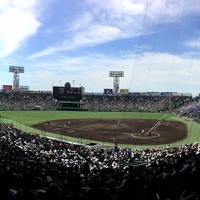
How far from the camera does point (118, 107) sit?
382 feet

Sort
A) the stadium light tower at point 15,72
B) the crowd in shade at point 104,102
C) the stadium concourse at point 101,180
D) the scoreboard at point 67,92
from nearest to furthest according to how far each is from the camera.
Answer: the stadium concourse at point 101,180 → the scoreboard at point 67,92 → the crowd in shade at point 104,102 → the stadium light tower at point 15,72

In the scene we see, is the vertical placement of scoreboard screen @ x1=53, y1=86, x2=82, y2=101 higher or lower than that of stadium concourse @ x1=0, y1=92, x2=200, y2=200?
higher

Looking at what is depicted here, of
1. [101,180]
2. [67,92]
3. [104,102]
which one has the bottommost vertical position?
[104,102]

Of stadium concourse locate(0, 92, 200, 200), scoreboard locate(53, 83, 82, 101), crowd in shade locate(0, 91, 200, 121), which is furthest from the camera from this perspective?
crowd in shade locate(0, 91, 200, 121)

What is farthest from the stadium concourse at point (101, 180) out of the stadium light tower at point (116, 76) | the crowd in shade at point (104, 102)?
the stadium light tower at point (116, 76)

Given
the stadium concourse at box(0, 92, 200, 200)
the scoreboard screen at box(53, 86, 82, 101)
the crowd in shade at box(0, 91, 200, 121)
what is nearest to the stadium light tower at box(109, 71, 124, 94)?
the crowd in shade at box(0, 91, 200, 121)

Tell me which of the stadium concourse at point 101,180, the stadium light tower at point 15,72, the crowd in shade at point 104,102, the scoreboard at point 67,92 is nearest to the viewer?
the stadium concourse at point 101,180

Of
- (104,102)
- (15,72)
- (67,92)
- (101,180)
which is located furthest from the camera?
(15,72)

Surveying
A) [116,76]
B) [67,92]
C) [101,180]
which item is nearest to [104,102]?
[67,92]

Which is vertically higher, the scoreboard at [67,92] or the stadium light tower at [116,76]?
the stadium light tower at [116,76]

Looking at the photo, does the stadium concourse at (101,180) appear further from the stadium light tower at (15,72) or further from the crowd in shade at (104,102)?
the stadium light tower at (15,72)

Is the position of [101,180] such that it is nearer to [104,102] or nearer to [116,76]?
[104,102]

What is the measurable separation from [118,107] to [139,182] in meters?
107

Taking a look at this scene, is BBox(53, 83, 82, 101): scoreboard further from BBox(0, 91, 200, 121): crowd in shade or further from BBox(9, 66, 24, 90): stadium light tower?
BBox(9, 66, 24, 90): stadium light tower
